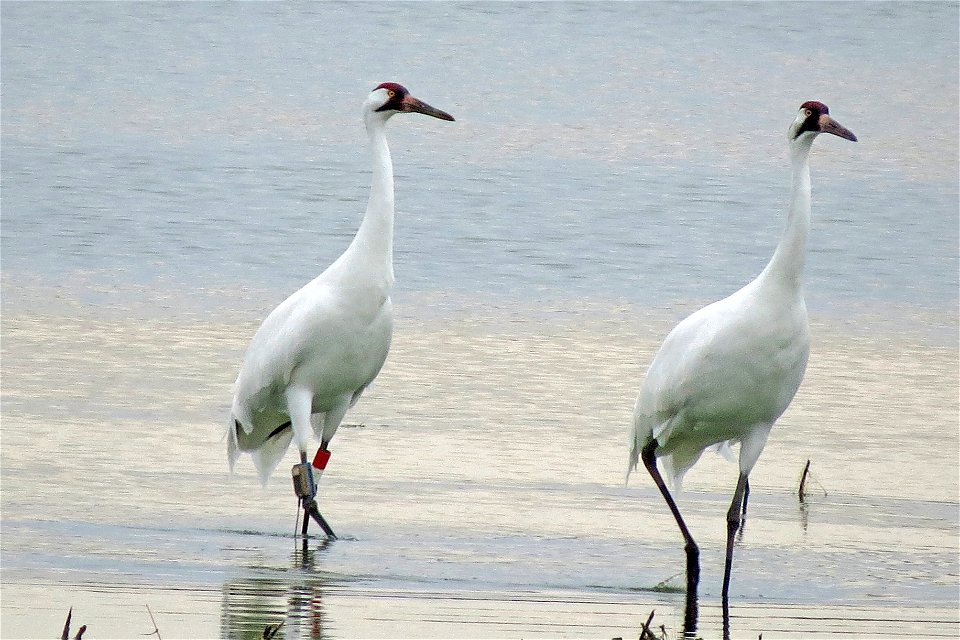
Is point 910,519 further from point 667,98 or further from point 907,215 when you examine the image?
point 667,98

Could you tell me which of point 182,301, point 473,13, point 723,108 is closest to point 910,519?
point 182,301

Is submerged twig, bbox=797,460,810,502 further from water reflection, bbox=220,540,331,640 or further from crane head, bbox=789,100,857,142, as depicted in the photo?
water reflection, bbox=220,540,331,640

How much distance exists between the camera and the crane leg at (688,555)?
7.71 meters

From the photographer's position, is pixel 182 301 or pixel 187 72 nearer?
pixel 182 301

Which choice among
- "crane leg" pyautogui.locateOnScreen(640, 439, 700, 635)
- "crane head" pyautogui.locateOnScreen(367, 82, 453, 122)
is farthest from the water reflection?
"crane head" pyautogui.locateOnScreen(367, 82, 453, 122)

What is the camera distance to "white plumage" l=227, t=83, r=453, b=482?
356 inches

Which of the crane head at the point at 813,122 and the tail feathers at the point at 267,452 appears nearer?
the crane head at the point at 813,122

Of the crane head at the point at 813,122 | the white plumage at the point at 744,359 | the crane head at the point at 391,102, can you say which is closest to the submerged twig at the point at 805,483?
the white plumage at the point at 744,359

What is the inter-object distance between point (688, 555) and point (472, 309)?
6.85 m

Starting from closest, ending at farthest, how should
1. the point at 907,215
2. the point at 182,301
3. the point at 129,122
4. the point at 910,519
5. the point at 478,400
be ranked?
the point at 910,519 → the point at 478,400 → the point at 182,301 → the point at 907,215 → the point at 129,122

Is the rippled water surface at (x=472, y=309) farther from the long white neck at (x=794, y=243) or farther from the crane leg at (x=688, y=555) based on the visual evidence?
the long white neck at (x=794, y=243)

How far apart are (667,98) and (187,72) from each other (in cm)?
762

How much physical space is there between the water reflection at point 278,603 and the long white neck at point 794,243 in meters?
2.32

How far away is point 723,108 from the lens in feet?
94.1
